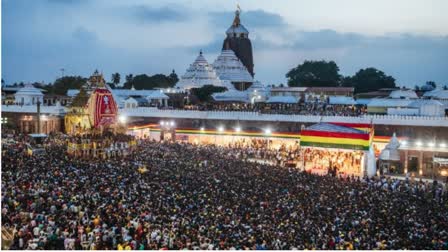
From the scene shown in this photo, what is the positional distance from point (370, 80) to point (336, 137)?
47.1 m

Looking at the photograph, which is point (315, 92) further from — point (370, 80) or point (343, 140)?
point (343, 140)

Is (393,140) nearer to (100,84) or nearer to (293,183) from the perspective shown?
(293,183)

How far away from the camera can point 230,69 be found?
62.7 metres

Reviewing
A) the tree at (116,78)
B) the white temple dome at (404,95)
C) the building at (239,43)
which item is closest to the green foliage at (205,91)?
the white temple dome at (404,95)

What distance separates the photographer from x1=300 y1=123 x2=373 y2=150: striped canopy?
86.1 ft

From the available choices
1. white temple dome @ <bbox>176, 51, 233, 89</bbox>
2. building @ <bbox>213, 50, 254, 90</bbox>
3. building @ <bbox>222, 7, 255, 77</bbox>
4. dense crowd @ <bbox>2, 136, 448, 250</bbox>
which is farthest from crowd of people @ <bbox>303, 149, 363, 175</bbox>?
building @ <bbox>222, 7, 255, 77</bbox>

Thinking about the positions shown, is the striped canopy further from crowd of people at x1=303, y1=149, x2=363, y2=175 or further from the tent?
crowd of people at x1=303, y1=149, x2=363, y2=175

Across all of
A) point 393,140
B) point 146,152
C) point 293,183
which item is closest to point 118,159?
point 146,152

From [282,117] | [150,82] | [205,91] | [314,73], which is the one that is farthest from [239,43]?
[282,117]

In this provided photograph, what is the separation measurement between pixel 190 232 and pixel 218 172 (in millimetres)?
8710

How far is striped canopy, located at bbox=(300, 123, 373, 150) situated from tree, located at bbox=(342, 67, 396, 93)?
45.6m

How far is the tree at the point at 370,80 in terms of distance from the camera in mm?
70562

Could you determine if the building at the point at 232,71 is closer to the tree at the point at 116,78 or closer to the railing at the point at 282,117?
the railing at the point at 282,117

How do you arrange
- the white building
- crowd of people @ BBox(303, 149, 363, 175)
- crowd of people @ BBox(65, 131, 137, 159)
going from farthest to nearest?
1. the white building
2. crowd of people @ BBox(303, 149, 363, 175)
3. crowd of people @ BBox(65, 131, 137, 159)
